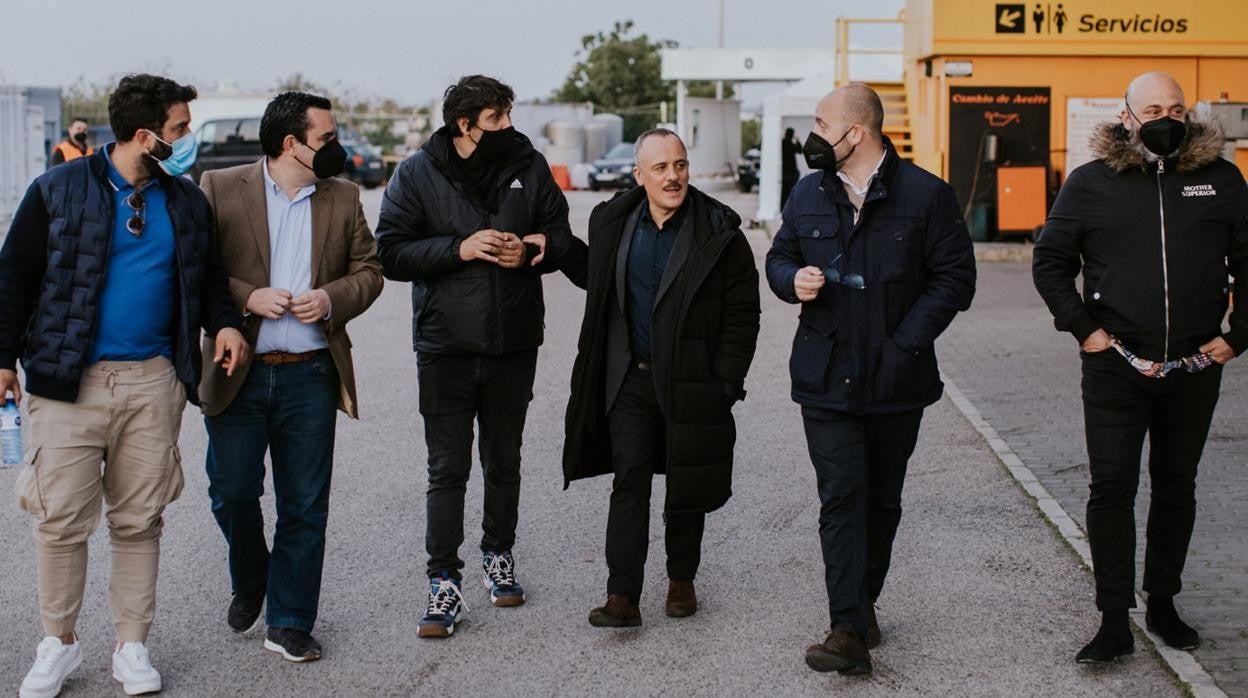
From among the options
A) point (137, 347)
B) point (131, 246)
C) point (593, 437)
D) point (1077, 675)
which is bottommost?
point (1077, 675)

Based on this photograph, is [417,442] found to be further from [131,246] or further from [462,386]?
[131,246]

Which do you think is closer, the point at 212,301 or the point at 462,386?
the point at 212,301

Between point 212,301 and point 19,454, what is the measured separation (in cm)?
79

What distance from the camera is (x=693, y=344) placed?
5.80 m

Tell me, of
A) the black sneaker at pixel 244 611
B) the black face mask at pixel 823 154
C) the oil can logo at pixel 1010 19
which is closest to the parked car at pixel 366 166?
the oil can logo at pixel 1010 19

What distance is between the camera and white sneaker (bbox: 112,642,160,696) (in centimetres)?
520

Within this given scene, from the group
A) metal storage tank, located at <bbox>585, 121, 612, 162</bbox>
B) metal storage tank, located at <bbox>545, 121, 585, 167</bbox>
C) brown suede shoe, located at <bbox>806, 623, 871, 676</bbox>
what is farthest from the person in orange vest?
metal storage tank, located at <bbox>585, 121, 612, 162</bbox>

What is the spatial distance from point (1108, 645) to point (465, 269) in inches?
104

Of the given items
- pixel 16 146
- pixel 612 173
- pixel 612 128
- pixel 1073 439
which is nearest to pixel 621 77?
pixel 612 128

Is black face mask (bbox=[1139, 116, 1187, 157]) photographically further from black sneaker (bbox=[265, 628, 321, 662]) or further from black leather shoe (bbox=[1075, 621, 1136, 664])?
black sneaker (bbox=[265, 628, 321, 662])

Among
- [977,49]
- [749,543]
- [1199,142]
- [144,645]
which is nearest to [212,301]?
[144,645]

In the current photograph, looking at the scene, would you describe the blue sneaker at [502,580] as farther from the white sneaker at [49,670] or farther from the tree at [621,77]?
the tree at [621,77]

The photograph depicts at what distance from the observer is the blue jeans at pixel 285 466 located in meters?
5.64

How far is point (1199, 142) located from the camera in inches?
211
